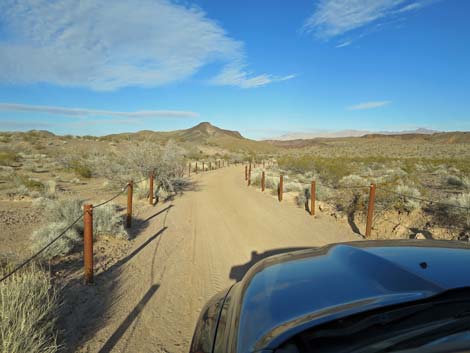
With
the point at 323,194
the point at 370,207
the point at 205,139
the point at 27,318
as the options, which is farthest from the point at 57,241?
the point at 205,139

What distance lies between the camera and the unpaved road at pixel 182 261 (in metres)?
3.88

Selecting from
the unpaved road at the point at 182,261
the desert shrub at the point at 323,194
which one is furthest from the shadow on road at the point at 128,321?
the desert shrub at the point at 323,194

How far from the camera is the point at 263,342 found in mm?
1463

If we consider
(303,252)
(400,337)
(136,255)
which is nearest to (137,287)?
(136,255)

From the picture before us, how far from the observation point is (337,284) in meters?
1.84

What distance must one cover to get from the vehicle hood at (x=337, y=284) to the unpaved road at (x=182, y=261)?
2.17 metres

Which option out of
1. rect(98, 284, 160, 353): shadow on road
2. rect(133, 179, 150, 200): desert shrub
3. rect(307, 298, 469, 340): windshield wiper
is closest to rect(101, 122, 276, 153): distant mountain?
rect(133, 179, 150, 200): desert shrub

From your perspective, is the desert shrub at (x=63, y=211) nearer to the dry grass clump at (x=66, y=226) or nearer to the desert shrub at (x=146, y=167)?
the dry grass clump at (x=66, y=226)

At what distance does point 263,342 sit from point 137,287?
4.18 meters

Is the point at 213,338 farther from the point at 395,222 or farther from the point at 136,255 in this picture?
the point at 395,222

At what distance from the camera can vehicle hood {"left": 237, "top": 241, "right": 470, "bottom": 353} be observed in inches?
61.1

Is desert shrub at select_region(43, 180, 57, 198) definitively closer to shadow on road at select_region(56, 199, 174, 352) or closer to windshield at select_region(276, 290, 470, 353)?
shadow on road at select_region(56, 199, 174, 352)

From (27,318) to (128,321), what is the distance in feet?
3.78

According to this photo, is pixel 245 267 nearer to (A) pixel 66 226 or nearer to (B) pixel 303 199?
(A) pixel 66 226
